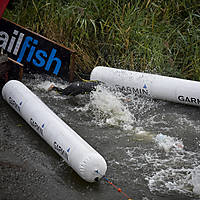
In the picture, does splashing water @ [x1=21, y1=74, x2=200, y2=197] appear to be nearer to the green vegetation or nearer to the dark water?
the dark water

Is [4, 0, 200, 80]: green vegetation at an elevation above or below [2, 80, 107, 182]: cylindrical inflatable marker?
above

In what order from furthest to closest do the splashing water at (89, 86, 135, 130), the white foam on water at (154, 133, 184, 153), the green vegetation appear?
the green vegetation, the splashing water at (89, 86, 135, 130), the white foam on water at (154, 133, 184, 153)

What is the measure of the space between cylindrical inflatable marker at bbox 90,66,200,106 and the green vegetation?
658mm

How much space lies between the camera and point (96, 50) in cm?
854

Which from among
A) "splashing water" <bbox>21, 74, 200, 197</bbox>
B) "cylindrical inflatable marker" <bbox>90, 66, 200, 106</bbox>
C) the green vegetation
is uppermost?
the green vegetation

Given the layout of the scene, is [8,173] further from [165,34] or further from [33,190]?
[165,34]

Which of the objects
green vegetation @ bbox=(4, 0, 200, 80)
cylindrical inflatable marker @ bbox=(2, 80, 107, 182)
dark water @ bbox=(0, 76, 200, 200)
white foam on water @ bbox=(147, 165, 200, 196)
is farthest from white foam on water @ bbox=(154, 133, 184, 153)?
green vegetation @ bbox=(4, 0, 200, 80)

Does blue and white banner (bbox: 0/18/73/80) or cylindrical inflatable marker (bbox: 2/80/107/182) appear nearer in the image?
cylindrical inflatable marker (bbox: 2/80/107/182)

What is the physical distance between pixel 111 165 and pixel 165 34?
408cm

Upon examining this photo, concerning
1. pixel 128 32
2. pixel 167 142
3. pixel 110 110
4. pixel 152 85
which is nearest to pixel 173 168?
pixel 167 142

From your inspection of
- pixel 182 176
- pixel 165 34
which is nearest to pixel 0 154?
pixel 182 176

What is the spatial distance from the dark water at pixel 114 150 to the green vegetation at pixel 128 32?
1.14 metres

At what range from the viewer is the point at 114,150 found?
5570 millimetres

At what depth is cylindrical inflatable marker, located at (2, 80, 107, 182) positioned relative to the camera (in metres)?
4.65
